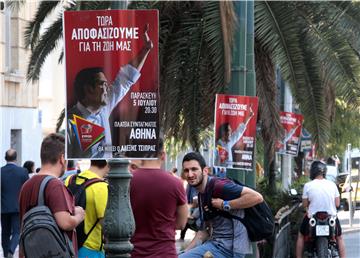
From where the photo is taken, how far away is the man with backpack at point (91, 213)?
7.50m

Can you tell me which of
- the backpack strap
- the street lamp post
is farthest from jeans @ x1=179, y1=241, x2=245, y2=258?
the backpack strap

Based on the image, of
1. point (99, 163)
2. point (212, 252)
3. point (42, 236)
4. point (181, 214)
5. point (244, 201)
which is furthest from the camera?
point (212, 252)

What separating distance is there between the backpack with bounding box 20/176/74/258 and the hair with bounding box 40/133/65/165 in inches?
15.6

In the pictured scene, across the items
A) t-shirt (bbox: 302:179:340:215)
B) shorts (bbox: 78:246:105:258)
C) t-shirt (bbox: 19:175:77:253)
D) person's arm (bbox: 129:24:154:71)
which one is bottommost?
t-shirt (bbox: 302:179:340:215)

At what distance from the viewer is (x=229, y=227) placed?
8703 millimetres

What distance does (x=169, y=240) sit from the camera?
7355 millimetres

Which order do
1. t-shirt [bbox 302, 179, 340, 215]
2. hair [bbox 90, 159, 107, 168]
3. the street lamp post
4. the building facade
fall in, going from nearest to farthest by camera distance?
1. the street lamp post
2. hair [bbox 90, 159, 107, 168]
3. t-shirt [bbox 302, 179, 340, 215]
4. the building facade

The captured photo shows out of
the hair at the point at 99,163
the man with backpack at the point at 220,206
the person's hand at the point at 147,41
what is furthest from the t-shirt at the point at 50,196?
the man with backpack at the point at 220,206

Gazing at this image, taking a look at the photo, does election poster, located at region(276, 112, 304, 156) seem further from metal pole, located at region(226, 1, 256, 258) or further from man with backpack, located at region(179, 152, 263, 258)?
man with backpack, located at region(179, 152, 263, 258)

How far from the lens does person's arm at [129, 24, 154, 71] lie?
6391 mm

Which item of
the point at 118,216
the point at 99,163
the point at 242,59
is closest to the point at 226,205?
the point at 99,163

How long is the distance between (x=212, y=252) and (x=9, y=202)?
767 cm

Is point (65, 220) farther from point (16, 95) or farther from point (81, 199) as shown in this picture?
point (16, 95)

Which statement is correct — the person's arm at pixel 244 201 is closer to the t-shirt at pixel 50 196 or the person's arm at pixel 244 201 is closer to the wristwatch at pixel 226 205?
the wristwatch at pixel 226 205
